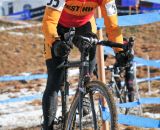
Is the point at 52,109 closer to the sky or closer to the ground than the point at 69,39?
closer to the ground

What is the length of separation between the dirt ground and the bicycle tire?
770 cm

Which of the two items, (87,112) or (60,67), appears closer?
(87,112)

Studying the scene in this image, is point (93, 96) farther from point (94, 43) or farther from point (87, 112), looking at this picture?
point (94, 43)

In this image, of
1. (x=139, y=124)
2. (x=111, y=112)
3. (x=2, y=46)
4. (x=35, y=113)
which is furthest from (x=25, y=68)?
(x=111, y=112)

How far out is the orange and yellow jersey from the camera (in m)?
4.49

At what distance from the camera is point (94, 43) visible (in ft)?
14.1

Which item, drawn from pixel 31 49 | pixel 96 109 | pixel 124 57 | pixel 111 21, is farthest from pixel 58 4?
pixel 31 49

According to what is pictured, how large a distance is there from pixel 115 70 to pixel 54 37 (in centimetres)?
449

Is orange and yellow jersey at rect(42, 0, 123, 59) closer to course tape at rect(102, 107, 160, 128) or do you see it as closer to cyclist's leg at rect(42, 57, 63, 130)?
cyclist's leg at rect(42, 57, 63, 130)

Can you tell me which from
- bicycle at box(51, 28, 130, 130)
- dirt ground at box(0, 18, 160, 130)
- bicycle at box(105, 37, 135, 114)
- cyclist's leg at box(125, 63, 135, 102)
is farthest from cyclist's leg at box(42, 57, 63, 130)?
dirt ground at box(0, 18, 160, 130)

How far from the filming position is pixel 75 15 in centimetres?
479

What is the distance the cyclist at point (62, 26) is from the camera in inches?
177

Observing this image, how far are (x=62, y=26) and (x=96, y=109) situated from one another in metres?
1.04

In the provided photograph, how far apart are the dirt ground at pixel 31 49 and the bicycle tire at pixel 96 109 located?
25.2ft
